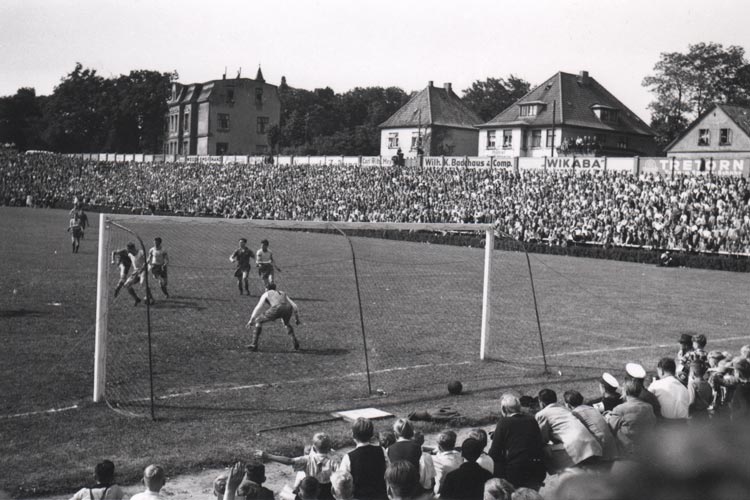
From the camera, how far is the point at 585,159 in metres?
46.2

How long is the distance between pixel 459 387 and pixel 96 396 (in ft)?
18.5

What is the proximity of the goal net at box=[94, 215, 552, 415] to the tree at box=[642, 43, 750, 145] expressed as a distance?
192 ft

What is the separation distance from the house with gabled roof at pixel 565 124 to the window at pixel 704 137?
8.89 m

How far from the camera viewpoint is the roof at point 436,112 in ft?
264

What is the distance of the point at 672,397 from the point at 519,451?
2464mm

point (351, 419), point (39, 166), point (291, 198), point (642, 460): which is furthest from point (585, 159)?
point (39, 166)

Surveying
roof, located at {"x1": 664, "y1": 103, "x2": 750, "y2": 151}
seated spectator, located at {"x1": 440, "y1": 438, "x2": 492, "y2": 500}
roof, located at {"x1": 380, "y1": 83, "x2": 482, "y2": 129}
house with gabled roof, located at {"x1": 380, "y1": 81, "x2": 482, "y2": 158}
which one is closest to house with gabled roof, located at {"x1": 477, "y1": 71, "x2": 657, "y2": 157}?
house with gabled roof, located at {"x1": 380, "y1": 81, "x2": 482, "y2": 158}

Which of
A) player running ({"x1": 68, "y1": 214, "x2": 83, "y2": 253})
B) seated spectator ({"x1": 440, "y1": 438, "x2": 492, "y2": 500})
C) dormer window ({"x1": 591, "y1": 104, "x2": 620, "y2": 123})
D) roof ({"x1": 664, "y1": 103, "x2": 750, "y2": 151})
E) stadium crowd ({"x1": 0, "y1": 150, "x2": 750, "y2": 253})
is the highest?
dormer window ({"x1": 591, "y1": 104, "x2": 620, "y2": 123})

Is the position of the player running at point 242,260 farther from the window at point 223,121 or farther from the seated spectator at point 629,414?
the window at point 223,121

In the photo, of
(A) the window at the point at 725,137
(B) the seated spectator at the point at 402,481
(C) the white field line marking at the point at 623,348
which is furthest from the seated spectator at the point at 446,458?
(A) the window at the point at 725,137

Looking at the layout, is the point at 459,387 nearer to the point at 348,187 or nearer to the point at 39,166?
the point at 348,187

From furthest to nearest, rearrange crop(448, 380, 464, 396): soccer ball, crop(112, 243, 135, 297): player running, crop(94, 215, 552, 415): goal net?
crop(112, 243, 135, 297): player running, crop(448, 380, 464, 396): soccer ball, crop(94, 215, 552, 415): goal net

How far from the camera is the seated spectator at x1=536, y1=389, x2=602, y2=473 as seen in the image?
6.82m

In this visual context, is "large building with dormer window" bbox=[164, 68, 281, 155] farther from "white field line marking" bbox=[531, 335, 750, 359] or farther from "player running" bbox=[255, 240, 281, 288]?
"white field line marking" bbox=[531, 335, 750, 359]
